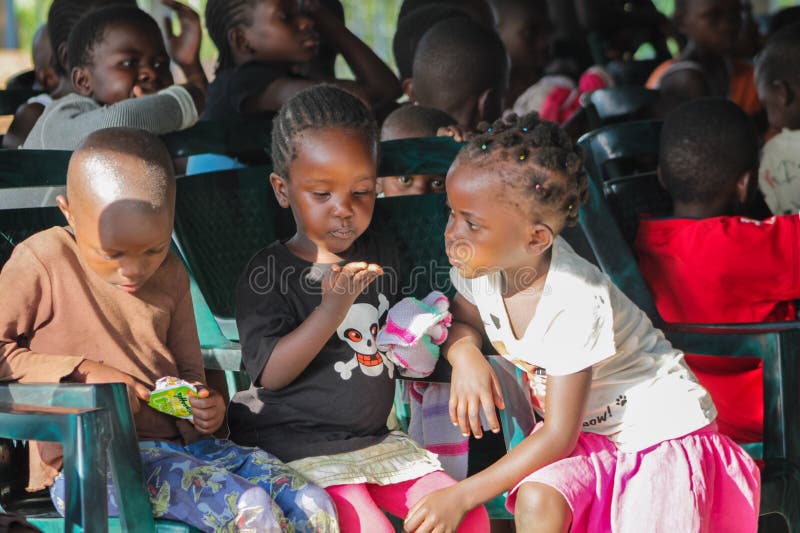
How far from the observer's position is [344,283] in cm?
212

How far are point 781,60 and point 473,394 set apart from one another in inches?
92.7

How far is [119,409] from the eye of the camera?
71.6 inches

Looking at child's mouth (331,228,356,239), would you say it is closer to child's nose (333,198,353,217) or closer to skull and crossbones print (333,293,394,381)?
child's nose (333,198,353,217)

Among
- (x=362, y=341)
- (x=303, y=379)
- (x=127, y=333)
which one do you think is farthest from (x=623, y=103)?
(x=127, y=333)

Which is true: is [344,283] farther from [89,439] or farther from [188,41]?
[188,41]

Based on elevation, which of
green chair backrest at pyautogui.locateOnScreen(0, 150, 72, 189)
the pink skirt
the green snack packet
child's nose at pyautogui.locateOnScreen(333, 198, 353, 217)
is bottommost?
the pink skirt

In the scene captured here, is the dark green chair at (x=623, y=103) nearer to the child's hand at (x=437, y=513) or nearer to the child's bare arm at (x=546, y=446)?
the child's bare arm at (x=546, y=446)

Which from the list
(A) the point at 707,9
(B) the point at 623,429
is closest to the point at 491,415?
(B) the point at 623,429

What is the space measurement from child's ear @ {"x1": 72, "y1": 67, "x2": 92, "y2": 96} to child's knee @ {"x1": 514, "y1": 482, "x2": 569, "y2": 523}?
87.7 inches

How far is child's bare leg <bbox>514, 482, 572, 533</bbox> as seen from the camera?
6.81ft

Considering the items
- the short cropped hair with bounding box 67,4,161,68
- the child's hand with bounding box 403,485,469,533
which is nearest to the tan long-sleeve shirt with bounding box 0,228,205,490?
the child's hand with bounding box 403,485,469,533

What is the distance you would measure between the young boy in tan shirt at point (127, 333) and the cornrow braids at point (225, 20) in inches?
76.0

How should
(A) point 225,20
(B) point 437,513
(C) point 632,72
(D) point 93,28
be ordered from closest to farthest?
(B) point 437,513, (D) point 93,28, (A) point 225,20, (C) point 632,72

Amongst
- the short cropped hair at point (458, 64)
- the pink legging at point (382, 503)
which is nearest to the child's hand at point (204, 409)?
the pink legging at point (382, 503)
